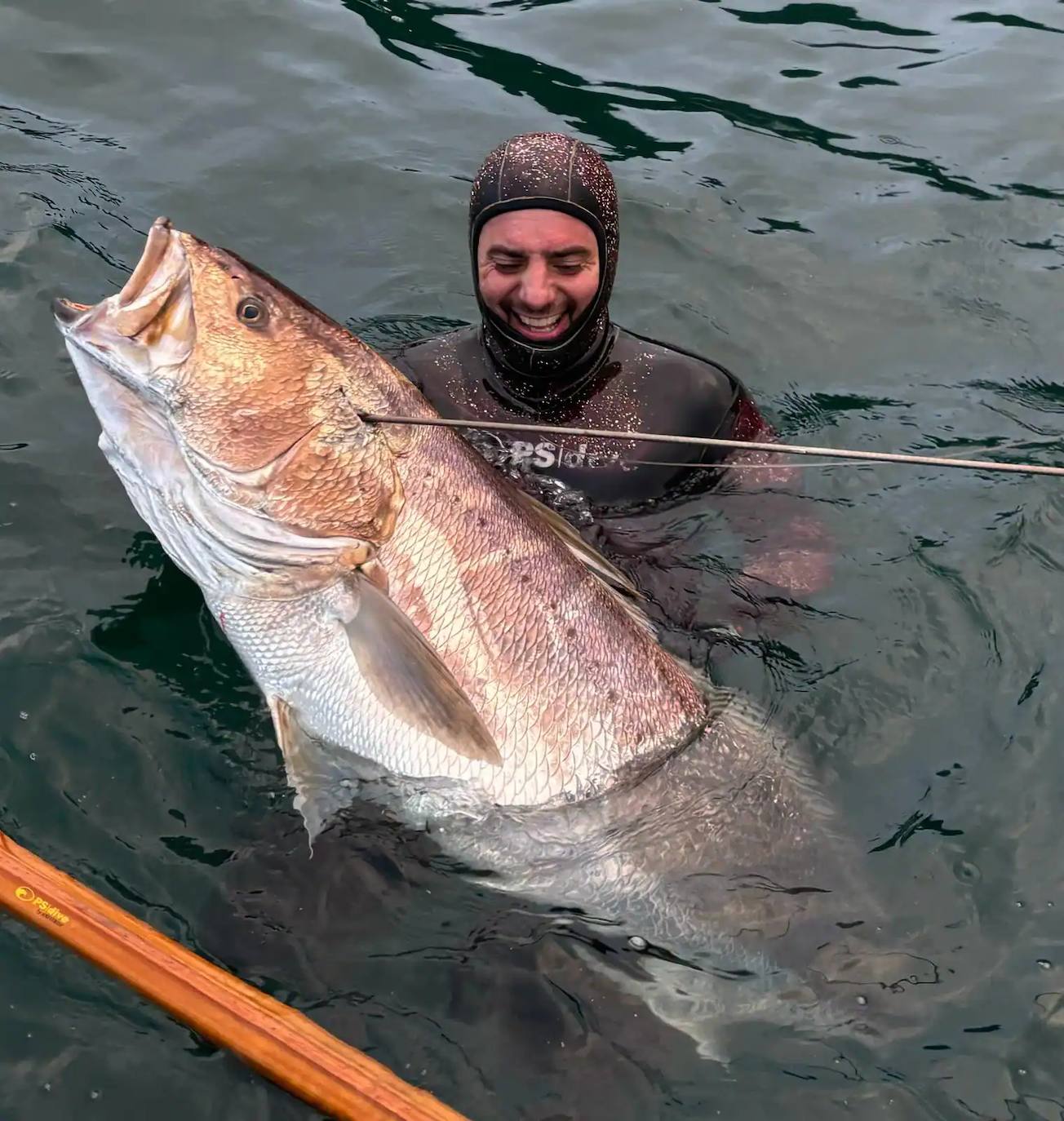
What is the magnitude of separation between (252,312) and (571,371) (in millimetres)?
1575

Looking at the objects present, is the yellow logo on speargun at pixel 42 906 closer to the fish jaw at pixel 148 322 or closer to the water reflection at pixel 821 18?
the fish jaw at pixel 148 322

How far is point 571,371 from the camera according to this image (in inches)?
168

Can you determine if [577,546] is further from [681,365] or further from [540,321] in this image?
[681,365]

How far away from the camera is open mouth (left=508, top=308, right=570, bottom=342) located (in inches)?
160

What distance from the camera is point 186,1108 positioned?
2.75 m

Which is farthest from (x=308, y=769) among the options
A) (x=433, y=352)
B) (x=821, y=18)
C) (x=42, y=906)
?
(x=821, y=18)

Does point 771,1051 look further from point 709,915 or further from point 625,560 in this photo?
point 625,560

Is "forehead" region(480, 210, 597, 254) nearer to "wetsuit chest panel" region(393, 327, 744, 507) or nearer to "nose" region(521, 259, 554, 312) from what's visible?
"nose" region(521, 259, 554, 312)

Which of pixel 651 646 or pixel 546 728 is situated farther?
pixel 651 646

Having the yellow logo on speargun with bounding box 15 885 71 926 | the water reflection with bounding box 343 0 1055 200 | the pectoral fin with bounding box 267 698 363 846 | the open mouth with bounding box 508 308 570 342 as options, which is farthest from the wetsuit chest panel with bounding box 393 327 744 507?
the water reflection with bounding box 343 0 1055 200

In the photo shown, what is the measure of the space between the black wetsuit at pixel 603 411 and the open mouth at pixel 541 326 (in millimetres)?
208

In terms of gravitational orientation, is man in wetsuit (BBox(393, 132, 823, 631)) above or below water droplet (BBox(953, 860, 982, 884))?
above

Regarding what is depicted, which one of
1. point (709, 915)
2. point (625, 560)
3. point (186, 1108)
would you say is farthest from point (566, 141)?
point (186, 1108)

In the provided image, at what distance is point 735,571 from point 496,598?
4.51 feet
